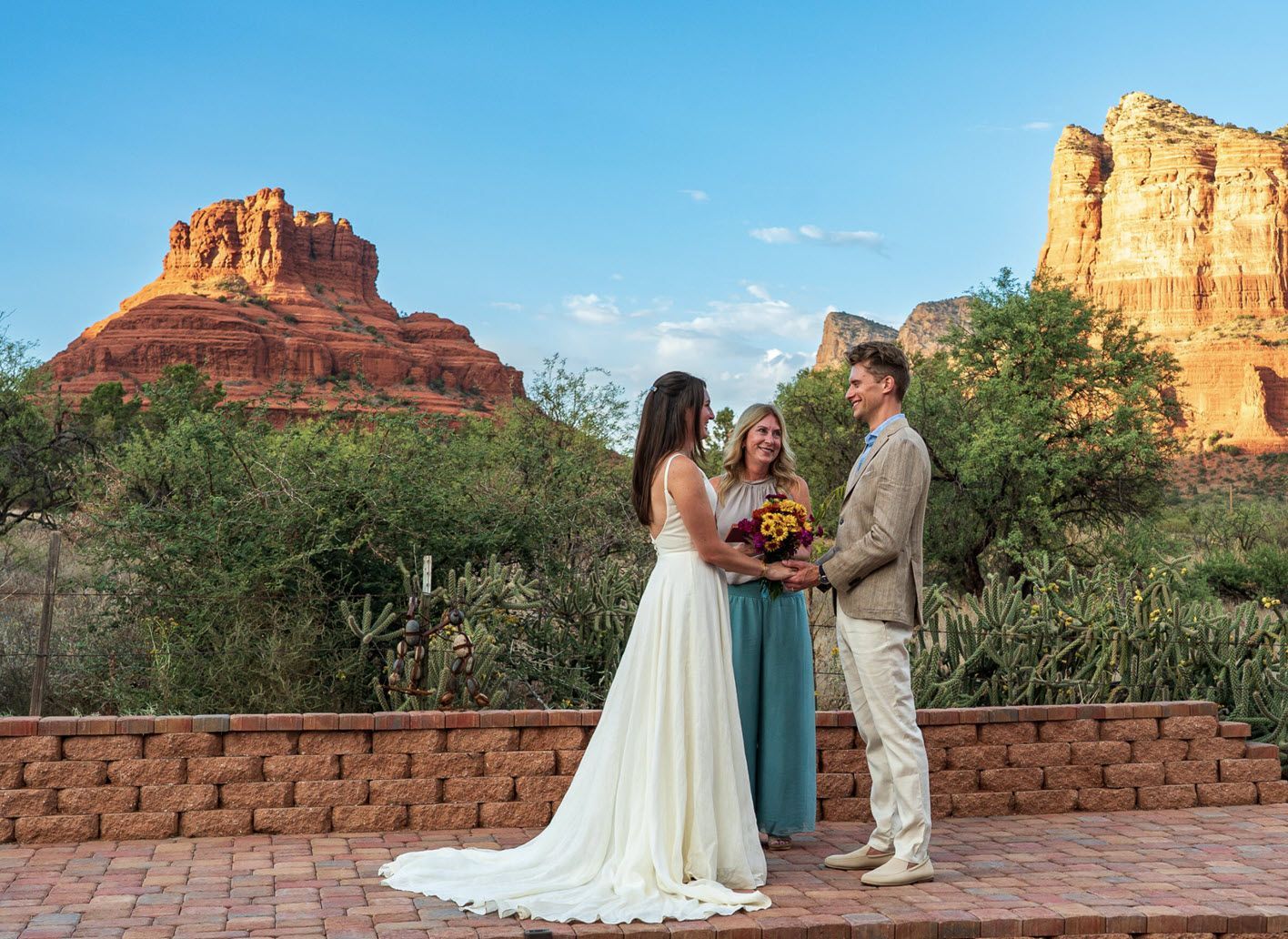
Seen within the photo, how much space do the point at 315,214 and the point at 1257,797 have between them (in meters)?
118

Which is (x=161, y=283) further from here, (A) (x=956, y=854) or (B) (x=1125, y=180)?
(A) (x=956, y=854)

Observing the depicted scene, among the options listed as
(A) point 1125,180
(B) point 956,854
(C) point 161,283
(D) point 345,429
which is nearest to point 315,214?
(C) point 161,283

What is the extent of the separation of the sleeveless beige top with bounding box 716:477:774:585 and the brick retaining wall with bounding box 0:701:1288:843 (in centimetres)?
131

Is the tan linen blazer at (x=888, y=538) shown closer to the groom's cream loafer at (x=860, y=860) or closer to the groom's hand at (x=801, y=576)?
the groom's hand at (x=801, y=576)

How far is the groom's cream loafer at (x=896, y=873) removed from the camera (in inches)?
191

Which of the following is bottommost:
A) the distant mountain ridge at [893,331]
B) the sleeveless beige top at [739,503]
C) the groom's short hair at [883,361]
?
the sleeveless beige top at [739,503]

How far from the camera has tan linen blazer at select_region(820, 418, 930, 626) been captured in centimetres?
488

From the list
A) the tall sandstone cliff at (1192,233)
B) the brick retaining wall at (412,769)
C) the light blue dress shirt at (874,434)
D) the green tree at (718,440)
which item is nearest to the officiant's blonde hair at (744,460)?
the light blue dress shirt at (874,434)

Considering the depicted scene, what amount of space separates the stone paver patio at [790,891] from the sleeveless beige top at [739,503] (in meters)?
1.52

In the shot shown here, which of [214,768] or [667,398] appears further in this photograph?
[214,768]

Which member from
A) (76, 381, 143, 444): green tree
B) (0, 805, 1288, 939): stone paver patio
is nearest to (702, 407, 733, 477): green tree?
(0, 805, 1288, 939): stone paver patio

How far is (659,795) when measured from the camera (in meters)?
4.85

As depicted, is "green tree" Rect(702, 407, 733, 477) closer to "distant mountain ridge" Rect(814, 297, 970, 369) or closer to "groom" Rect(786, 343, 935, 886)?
"groom" Rect(786, 343, 935, 886)

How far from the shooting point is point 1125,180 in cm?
9556
